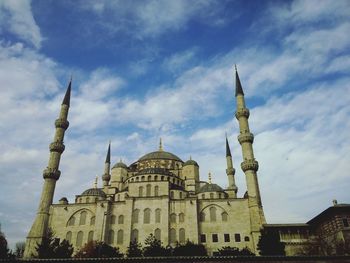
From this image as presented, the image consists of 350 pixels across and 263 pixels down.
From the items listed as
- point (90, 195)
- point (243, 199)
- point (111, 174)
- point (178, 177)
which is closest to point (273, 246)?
point (243, 199)

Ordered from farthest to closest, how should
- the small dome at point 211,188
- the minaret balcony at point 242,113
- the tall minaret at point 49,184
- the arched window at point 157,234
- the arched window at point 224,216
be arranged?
the minaret balcony at point 242,113 < the small dome at point 211,188 < the arched window at point 224,216 < the arched window at point 157,234 < the tall minaret at point 49,184

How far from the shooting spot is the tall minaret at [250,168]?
2759cm

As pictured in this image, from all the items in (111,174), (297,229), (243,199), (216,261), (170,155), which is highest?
(170,155)

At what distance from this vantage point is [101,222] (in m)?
28.8

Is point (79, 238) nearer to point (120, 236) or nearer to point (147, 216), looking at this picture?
point (120, 236)

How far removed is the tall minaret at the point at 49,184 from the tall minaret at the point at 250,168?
1770 cm

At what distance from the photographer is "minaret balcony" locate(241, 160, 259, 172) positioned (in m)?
29.2

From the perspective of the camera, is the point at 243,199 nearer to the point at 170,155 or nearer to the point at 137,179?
the point at 137,179

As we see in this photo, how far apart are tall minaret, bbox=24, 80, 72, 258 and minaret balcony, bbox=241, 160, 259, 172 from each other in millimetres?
17409

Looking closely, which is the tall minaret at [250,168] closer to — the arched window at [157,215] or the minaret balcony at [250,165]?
the minaret balcony at [250,165]

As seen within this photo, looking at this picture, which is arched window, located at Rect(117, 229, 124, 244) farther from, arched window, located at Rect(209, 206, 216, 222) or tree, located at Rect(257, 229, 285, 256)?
tree, located at Rect(257, 229, 285, 256)

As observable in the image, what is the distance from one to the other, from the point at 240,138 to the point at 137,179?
11243mm

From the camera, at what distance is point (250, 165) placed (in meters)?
29.3

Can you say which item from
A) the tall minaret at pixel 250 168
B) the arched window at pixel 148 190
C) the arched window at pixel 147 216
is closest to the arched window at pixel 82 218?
the arched window at pixel 147 216
